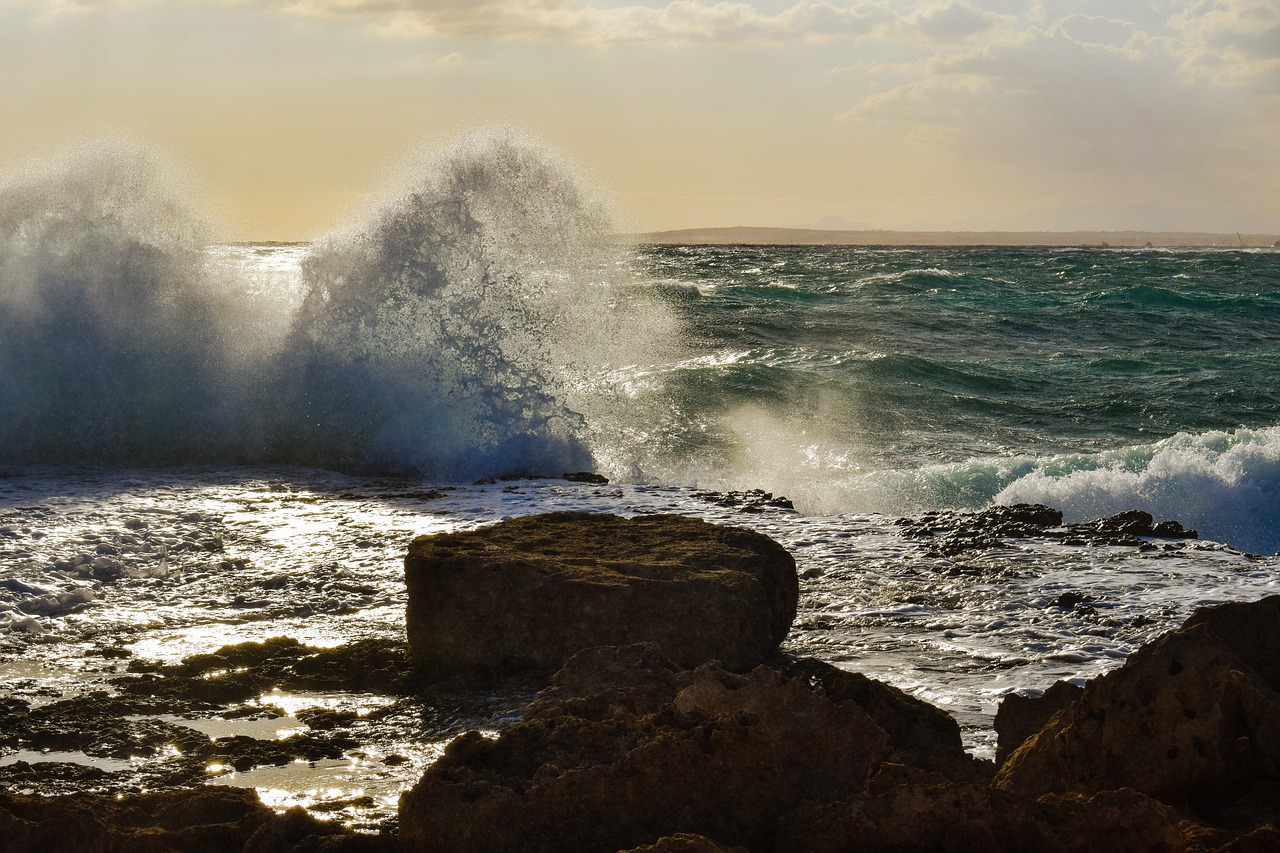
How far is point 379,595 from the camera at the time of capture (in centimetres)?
530

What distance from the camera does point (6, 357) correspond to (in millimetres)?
10109

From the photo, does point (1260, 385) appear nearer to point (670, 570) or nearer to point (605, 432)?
point (605, 432)

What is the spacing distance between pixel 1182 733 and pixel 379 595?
11.8ft

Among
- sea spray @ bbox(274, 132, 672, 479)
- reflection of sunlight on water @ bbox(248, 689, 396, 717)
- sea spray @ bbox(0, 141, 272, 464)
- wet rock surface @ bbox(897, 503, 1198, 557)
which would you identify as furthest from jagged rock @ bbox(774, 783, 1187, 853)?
sea spray @ bbox(0, 141, 272, 464)

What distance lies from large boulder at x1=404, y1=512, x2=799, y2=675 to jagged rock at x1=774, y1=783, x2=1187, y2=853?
1895mm

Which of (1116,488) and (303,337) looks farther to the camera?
(303,337)

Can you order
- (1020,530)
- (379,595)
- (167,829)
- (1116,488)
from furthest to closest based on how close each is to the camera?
(1116,488) < (1020,530) < (379,595) < (167,829)

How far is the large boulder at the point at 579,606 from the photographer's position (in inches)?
163

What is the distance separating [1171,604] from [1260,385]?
12.4 metres

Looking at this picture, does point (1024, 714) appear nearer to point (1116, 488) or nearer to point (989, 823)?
point (989, 823)

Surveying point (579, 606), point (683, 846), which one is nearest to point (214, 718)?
point (579, 606)

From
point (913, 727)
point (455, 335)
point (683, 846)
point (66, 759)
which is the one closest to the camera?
point (683, 846)

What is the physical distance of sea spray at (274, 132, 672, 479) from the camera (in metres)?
9.47

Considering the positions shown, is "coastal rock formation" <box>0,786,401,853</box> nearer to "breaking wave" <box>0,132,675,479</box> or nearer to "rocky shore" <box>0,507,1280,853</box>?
"rocky shore" <box>0,507,1280,853</box>
